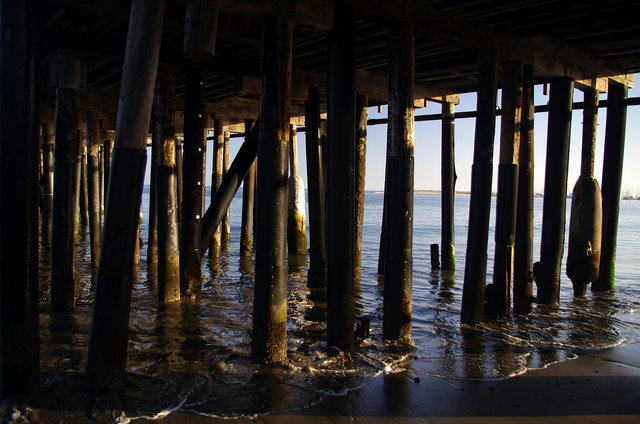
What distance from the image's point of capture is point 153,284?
837 centimetres

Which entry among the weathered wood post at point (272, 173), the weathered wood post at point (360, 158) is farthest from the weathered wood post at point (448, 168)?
the weathered wood post at point (272, 173)

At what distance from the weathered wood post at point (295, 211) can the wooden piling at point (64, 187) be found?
6025mm

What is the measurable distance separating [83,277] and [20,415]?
5759mm

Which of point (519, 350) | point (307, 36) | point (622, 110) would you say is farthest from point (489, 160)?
point (622, 110)

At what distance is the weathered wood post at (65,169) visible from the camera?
5.98m

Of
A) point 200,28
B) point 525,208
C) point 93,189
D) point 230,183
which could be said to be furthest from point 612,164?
point 93,189

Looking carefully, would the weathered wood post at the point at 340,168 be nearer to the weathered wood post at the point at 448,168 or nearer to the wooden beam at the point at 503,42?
the wooden beam at the point at 503,42

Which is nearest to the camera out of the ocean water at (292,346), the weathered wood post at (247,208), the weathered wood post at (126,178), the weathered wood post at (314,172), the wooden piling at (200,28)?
the weathered wood post at (126,178)

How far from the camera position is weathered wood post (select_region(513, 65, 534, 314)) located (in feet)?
21.3

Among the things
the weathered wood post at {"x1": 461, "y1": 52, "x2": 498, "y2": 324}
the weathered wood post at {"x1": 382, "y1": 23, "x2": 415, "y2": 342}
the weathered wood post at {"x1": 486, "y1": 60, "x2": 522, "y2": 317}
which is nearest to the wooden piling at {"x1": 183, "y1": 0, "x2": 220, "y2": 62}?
the weathered wood post at {"x1": 382, "y1": 23, "x2": 415, "y2": 342}

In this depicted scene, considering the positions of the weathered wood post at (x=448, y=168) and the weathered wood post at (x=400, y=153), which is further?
the weathered wood post at (x=448, y=168)

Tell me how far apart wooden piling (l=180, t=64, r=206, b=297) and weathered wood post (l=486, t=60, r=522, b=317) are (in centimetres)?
372

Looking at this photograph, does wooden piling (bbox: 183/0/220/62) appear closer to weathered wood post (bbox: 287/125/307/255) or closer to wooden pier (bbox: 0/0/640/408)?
wooden pier (bbox: 0/0/640/408)

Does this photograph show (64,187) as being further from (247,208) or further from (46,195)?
(46,195)
